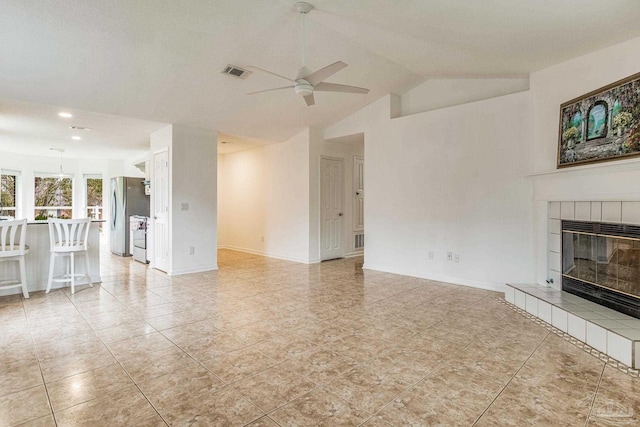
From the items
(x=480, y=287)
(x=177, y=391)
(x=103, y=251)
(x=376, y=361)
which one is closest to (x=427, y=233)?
(x=480, y=287)

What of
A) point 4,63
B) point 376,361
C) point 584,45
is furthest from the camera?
point 4,63

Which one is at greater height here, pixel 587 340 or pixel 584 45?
pixel 584 45

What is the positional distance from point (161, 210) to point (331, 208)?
10.7 ft

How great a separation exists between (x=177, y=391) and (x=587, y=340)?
3.12 meters

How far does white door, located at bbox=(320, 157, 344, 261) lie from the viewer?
266 inches

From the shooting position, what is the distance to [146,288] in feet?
15.0

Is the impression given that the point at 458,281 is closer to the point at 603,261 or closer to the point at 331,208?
the point at 603,261

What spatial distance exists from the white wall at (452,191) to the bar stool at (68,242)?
4354 millimetres

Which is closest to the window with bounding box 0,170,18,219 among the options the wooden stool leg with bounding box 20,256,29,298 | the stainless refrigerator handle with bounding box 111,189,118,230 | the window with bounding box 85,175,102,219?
the window with bounding box 85,175,102,219

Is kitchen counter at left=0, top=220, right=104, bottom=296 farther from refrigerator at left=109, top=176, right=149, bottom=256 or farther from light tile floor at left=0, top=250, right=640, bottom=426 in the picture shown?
refrigerator at left=109, top=176, right=149, bottom=256

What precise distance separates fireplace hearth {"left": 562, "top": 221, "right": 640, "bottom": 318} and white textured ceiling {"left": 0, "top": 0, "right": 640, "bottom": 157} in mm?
1761

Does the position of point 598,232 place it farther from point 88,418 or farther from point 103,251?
point 103,251

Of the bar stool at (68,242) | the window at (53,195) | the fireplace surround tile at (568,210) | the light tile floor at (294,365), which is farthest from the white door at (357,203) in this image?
the window at (53,195)

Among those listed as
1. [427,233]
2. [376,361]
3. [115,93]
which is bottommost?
[376,361]
